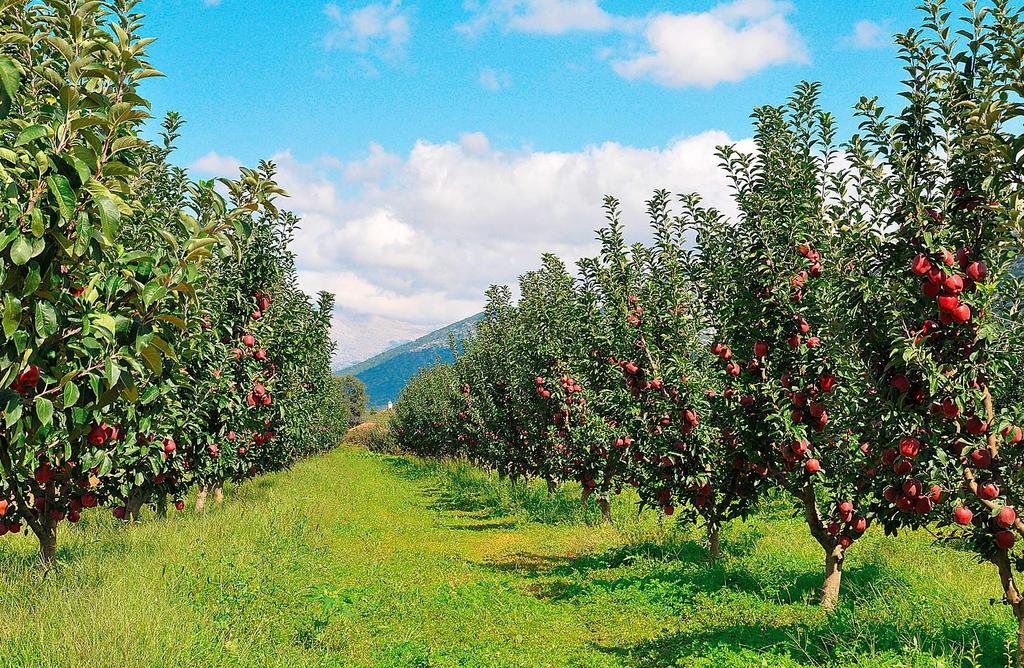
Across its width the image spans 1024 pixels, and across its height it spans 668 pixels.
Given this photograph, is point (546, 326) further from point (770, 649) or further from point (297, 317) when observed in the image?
point (770, 649)

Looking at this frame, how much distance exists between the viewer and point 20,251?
8.63ft

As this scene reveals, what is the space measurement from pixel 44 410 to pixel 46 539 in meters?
7.04

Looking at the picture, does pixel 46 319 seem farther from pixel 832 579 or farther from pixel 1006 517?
pixel 832 579

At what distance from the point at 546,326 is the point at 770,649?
11.3 metres

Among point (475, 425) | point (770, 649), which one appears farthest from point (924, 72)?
point (475, 425)

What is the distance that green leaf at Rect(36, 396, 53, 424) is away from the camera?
289cm

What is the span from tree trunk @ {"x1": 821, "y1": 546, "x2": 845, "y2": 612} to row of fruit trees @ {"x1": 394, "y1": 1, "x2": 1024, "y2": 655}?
41 mm

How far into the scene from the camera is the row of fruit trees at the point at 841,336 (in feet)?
16.6


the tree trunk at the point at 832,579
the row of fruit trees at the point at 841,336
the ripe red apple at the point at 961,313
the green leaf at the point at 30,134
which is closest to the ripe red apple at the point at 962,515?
the row of fruit trees at the point at 841,336

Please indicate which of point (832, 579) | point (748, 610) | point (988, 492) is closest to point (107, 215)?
point (988, 492)

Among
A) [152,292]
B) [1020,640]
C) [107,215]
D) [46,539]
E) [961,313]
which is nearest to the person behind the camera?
[107,215]

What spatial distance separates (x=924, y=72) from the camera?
18.3ft

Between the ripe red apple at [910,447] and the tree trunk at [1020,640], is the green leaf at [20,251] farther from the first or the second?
the tree trunk at [1020,640]

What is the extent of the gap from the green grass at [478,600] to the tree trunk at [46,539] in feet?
0.57
